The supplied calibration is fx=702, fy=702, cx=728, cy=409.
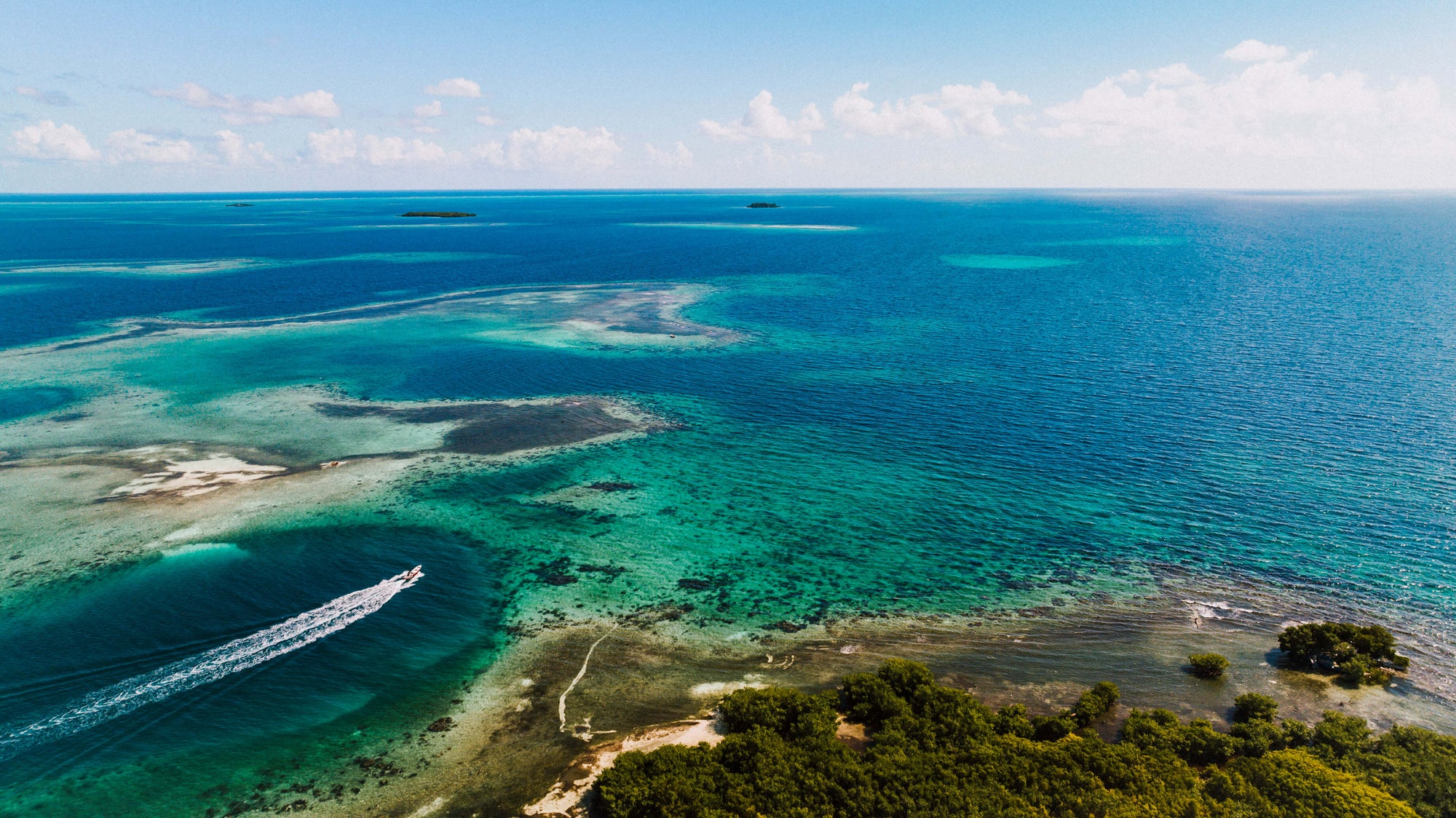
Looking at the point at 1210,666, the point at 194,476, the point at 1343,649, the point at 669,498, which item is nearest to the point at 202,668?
the point at 194,476

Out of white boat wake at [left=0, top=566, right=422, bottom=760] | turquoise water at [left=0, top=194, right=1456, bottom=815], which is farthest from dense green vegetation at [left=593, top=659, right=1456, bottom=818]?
white boat wake at [left=0, top=566, right=422, bottom=760]

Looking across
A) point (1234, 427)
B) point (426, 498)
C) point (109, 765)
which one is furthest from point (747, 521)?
point (1234, 427)

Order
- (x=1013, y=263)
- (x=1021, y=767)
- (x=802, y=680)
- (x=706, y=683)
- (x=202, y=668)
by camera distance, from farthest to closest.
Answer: (x=1013, y=263) → (x=202, y=668) → (x=802, y=680) → (x=706, y=683) → (x=1021, y=767)

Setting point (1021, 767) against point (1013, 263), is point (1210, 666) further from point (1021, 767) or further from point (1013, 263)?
point (1013, 263)

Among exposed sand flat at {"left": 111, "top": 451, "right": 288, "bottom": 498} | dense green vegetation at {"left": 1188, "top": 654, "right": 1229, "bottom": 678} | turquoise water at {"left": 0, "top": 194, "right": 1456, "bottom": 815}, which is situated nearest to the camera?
dense green vegetation at {"left": 1188, "top": 654, "right": 1229, "bottom": 678}

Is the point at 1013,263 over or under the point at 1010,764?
over

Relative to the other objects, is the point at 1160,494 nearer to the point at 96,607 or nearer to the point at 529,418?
the point at 529,418

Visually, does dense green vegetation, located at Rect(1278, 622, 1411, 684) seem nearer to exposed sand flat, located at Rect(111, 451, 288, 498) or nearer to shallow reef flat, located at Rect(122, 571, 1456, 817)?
shallow reef flat, located at Rect(122, 571, 1456, 817)
